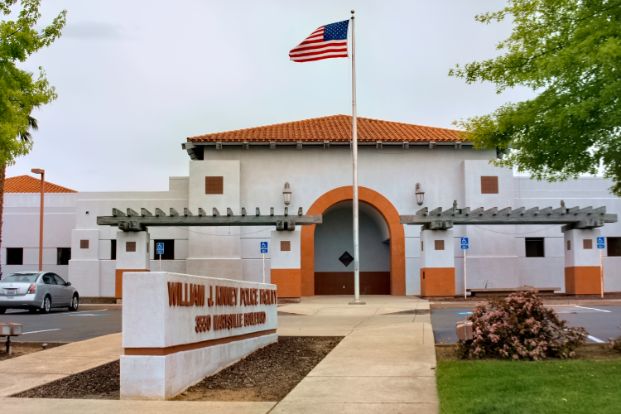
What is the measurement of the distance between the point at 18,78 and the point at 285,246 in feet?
53.3

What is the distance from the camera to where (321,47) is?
→ 25484 millimetres

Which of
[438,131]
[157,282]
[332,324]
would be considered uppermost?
[438,131]

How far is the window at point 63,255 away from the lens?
36.7 m

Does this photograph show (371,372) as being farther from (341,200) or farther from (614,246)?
(614,246)

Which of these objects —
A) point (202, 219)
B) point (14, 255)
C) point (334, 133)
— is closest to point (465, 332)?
point (202, 219)

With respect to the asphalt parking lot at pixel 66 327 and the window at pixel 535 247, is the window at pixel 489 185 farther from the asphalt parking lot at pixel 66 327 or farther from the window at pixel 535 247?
the asphalt parking lot at pixel 66 327

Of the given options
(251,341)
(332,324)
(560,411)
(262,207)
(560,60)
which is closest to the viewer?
(560,411)

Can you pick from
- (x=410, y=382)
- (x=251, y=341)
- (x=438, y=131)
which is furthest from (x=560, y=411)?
(x=438, y=131)

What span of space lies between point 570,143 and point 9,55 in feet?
33.0

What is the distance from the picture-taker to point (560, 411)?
6844 mm

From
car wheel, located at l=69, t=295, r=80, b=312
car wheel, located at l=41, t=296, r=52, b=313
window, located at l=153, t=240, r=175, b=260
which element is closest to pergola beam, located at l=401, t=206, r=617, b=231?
window, located at l=153, t=240, r=175, b=260

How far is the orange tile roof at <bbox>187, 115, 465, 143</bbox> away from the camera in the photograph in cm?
3294

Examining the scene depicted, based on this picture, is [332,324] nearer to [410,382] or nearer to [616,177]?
[616,177]

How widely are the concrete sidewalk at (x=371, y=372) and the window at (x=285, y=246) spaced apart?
404 inches
